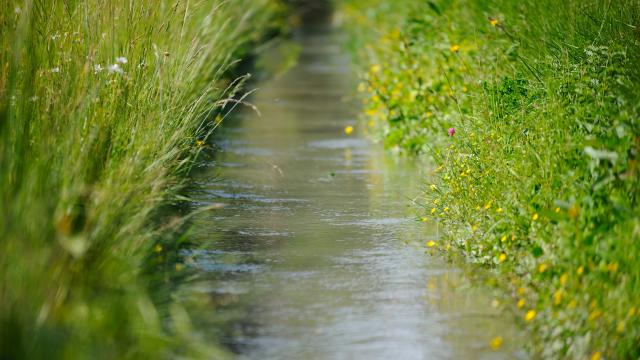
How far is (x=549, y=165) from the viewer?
6.98m

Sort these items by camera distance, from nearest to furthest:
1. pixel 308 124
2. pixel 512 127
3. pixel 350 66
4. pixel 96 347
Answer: pixel 96 347
pixel 512 127
pixel 308 124
pixel 350 66

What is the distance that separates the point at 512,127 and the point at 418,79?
360 centimetres

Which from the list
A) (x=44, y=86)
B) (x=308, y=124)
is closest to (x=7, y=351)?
(x=44, y=86)

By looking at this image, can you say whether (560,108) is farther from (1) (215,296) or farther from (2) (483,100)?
(1) (215,296)

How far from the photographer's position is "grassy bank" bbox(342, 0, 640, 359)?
18.1 ft

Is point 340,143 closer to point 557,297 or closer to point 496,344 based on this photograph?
point 557,297

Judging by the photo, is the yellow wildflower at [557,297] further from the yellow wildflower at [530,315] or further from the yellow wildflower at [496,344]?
the yellow wildflower at [496,344]

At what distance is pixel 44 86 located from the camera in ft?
22.3

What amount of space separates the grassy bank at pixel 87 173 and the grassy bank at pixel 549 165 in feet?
5.31

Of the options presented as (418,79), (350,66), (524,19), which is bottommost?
(350,66)

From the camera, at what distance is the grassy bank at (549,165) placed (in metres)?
5.52

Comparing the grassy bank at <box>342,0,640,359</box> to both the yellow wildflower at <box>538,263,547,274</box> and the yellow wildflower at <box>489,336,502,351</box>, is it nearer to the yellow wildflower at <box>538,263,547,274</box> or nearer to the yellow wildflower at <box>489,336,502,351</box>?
the yellow wildflower at <box>538,263,547,274</box>

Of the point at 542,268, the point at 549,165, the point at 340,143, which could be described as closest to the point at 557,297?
the point at 542,268

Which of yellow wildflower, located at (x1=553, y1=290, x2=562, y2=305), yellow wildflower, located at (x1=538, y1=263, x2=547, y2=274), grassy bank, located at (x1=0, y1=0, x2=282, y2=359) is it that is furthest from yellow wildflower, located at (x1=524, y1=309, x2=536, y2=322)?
grassy bank, located at (x1=0, y1=0, x2=282, y2=359)
